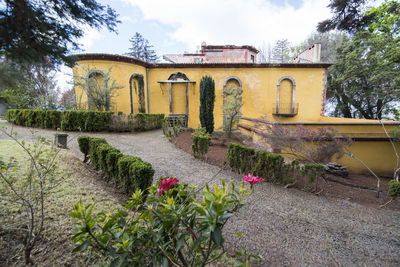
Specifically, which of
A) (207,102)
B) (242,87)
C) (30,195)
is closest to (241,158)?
(30,195)

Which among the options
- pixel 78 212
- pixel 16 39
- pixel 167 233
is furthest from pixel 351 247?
pixel 16 39

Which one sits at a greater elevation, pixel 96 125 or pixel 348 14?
pixel 348 14

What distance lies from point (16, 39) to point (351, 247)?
16.1ft

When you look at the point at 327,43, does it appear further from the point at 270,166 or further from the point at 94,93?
the point at 94,93

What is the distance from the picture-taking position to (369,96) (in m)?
14.8

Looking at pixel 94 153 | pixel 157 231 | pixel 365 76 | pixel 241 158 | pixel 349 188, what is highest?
pixel 365 76

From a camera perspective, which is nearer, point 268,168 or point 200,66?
point 268,168

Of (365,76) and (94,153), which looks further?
(365,76)

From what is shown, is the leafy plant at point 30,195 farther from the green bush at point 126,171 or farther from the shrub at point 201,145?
the shrub at point 201,145

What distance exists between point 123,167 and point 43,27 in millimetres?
2173

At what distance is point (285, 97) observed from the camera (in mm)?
13367

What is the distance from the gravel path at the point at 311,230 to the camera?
2279 mm

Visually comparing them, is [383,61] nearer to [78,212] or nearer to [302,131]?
[302,131]

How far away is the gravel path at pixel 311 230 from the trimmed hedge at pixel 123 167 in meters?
1.10
